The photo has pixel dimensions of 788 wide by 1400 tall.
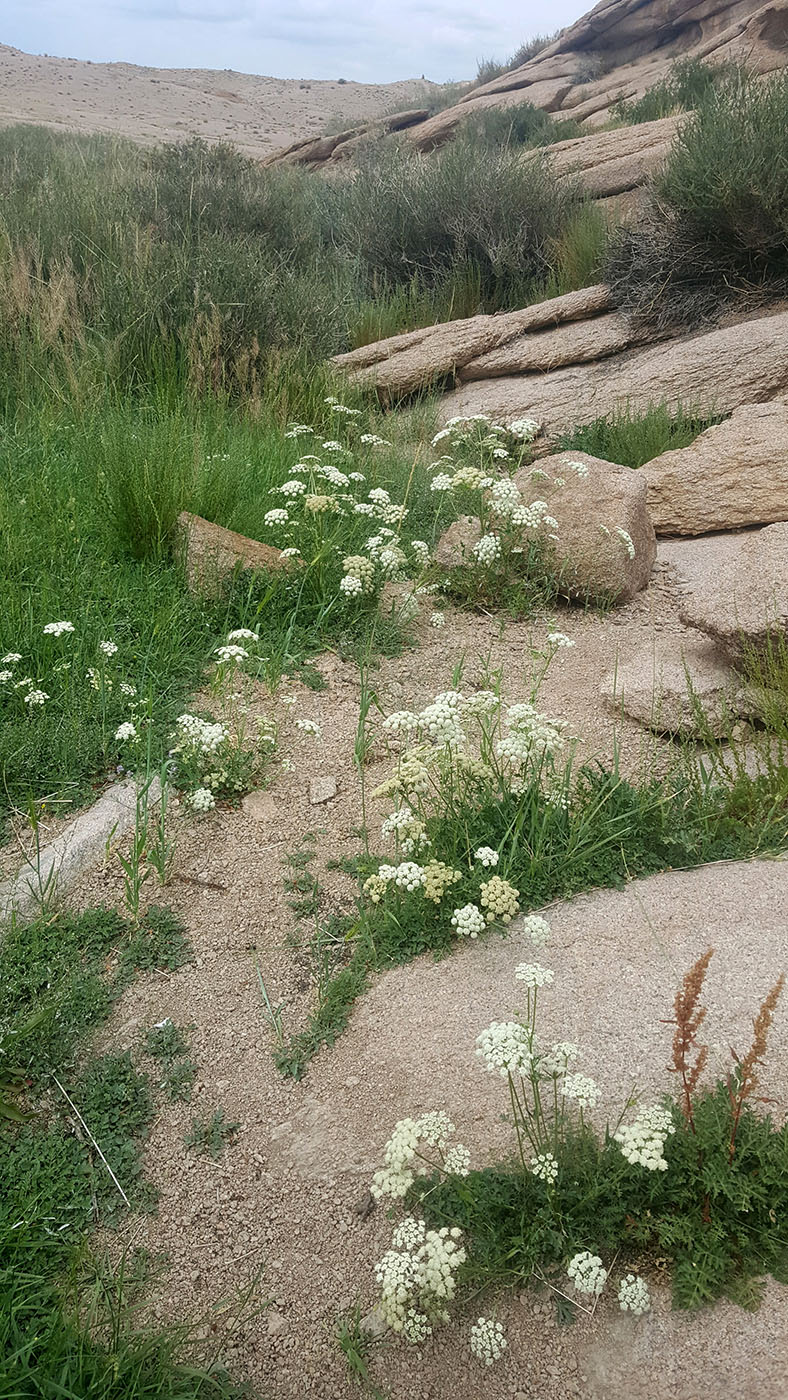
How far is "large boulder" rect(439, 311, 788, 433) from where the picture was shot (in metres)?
6.37

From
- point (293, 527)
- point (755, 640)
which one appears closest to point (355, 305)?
point (293, 527)

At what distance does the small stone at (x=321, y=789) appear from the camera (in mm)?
3391

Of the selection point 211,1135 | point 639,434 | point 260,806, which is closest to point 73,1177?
point 211,1135

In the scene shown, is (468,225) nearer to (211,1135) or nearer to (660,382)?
(660,382)

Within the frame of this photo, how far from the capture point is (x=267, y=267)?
782cm

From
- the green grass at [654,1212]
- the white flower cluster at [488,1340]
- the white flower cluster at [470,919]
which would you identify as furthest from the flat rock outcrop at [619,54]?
the white flower cluster at [488,1340]

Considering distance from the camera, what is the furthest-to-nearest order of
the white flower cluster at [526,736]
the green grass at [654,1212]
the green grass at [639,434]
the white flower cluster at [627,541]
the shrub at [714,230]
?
1. the shrub at [714,230]
2. the green grass at [639,434]
3. the white flower cluster at [627,541]
4. the white flower cluster at [526,736]
5. the green grass at [654,1212]

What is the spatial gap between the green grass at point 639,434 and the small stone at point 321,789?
3.66 m

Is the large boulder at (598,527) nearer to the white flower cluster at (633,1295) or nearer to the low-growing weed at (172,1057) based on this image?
the low-growing weed at (172,1057)

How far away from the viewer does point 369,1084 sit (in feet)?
7.66

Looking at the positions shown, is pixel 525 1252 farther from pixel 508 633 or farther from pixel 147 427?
pixel 147 427

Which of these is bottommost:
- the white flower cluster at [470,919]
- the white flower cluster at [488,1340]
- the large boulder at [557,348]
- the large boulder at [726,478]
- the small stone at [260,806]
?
the small stone at [260,806]

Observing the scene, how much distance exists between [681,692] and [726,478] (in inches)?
82.6

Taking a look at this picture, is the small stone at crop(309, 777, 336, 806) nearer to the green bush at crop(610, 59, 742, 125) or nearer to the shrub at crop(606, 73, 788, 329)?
the shrub at crop(606, 73, 788, 329)
